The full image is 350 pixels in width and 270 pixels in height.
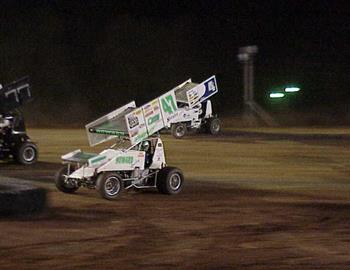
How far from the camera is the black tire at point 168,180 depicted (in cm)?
1752

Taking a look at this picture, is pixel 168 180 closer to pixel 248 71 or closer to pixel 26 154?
pixel 26 154

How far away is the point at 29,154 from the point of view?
947 inches

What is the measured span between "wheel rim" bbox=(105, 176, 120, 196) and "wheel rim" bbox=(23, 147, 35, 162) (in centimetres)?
763

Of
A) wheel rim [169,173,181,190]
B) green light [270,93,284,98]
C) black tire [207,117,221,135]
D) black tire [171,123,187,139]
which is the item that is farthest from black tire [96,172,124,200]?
green light [270,93,284,98]

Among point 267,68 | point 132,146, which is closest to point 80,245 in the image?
point 132,146

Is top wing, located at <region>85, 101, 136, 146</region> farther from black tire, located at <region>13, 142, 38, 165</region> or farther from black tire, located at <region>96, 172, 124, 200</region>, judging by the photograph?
black tire, located at <region>13, 142, 38, 165</region>

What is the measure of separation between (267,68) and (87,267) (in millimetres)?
50839

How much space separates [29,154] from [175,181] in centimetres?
745

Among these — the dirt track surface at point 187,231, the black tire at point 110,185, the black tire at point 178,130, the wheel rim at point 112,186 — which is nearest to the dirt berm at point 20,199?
the dirt track surface at point 187,231

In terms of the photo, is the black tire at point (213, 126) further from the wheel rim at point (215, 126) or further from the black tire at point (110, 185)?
the black tire at point (110, 185)

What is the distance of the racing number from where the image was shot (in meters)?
17.8

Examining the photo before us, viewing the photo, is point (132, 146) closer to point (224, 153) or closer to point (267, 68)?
point (224, 153)

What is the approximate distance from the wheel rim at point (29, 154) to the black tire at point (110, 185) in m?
7.57

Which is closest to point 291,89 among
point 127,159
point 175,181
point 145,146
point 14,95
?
point 14,95
